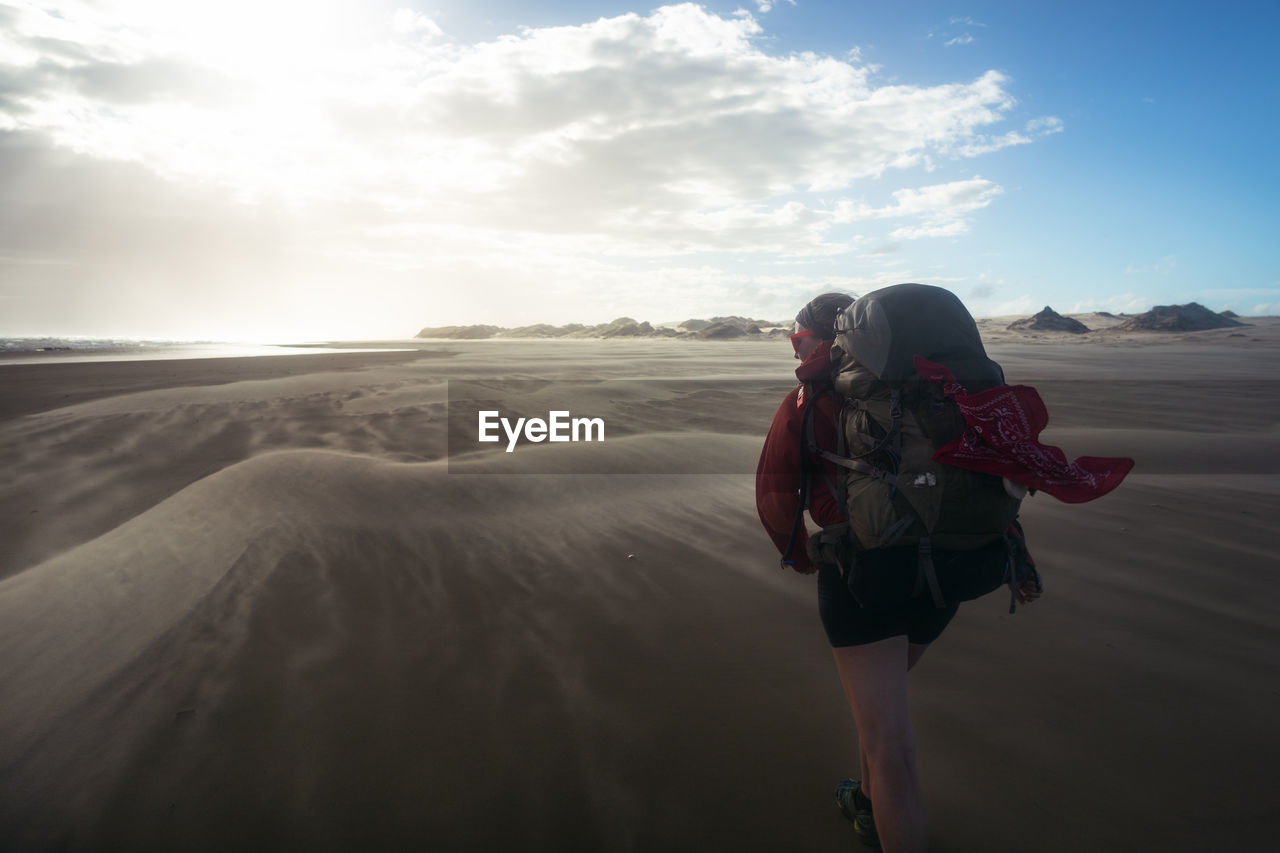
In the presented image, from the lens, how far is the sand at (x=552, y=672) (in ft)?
8.25

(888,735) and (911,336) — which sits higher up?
(911,336)

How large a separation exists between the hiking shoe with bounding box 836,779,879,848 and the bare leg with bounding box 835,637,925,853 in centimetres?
62

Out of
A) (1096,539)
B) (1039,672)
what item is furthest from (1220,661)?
(1096,539)

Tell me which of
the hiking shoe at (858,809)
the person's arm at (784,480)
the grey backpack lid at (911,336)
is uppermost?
the grey backpack lid at (911,336)

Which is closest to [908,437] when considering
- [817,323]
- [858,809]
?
[817,323]

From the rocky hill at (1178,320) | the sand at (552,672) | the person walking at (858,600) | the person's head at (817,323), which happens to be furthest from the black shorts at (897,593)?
the rocky hill at (1178,320)

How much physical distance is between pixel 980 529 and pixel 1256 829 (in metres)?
2.05

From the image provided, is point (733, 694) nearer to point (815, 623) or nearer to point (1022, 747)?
point (815, 623)

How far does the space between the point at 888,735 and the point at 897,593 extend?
1.53 ft

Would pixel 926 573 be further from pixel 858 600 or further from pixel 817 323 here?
pixel 817 323

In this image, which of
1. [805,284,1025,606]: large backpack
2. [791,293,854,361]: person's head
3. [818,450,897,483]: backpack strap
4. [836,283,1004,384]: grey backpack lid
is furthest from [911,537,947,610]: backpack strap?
[791,293,854,361]: person's head

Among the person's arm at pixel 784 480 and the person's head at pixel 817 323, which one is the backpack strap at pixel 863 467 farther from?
the person's head at pixel 817 323

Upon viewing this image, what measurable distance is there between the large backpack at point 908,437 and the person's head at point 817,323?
0.24 meters

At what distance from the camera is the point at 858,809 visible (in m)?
2.44
